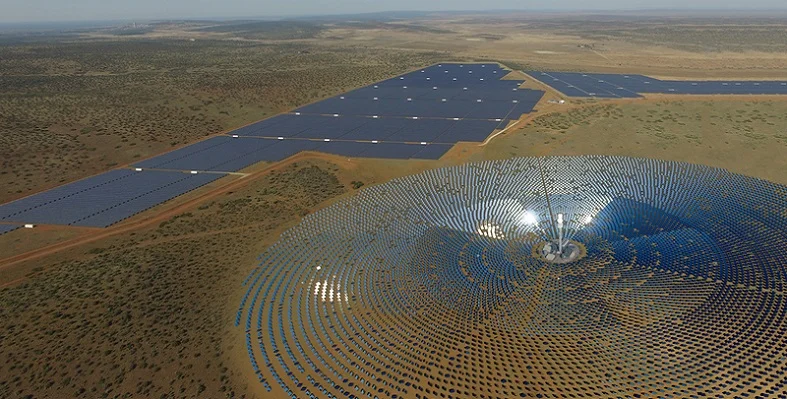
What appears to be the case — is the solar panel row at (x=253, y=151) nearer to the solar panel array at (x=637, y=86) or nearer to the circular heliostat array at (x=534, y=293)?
the circular heliostat array at (x=534, y=293)

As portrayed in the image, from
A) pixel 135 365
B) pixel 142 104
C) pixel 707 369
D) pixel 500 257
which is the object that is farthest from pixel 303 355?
pixel 142 104

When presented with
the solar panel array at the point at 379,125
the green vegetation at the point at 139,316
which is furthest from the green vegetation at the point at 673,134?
the green vegetation at the point at 139,316

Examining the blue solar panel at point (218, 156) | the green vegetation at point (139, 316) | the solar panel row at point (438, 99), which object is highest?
the solar panel row at point (438, 99)

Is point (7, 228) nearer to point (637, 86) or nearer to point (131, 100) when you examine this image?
point (131, 100)

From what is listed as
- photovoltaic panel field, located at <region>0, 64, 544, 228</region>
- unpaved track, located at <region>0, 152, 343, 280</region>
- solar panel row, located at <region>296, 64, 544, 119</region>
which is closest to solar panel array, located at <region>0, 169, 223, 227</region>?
photovoltaic panel field, located at <region>0, 64, 544, 228</region>

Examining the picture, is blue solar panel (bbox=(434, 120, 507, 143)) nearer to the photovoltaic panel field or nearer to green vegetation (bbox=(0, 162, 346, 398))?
the photovoltaic panel field

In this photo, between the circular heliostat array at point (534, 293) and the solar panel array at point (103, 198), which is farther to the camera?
the solar panel array at point (103, 198)

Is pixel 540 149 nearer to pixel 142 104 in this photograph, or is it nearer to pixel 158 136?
pixel 158 136
